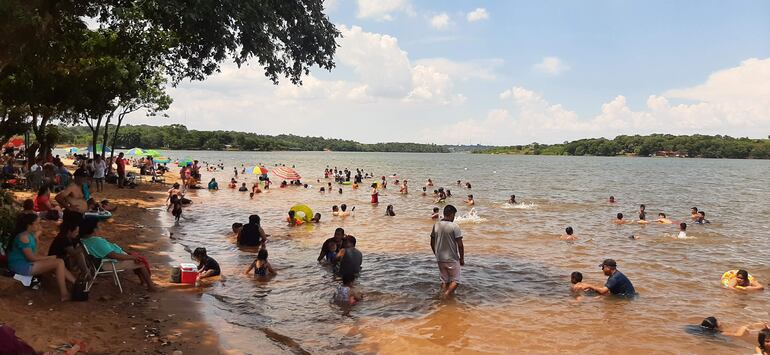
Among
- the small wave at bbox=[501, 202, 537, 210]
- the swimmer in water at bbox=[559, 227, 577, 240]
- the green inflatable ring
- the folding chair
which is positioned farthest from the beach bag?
the small wave at bbox=[501, 202, 537, 210]

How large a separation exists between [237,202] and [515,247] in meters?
17.8

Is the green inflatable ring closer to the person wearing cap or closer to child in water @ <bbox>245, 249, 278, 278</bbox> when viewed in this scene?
child in water @ <bbox>245, 249, 278, 278</bbox>

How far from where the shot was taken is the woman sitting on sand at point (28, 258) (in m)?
7.73

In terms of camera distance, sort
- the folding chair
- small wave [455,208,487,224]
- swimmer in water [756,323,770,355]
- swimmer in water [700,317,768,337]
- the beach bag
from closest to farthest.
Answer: swimmer in water [756,323,770,355] < the beach bag < the folding chair < swimmer in water [700,317,768,337] < small wave [455,208,487,224]

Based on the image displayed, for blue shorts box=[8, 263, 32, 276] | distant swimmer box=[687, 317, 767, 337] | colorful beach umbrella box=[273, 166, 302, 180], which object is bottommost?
distant swimmer box=[687, 317, 767, 337]

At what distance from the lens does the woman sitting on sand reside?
773 centimetres

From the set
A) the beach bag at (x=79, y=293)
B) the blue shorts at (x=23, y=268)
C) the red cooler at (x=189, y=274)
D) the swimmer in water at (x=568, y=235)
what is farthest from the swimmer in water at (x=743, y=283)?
the blue shorts at (x=23, y=268)

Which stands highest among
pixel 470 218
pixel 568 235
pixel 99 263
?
pixel 99 263

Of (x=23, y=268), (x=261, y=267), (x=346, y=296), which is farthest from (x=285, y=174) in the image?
(x=23, y=268)

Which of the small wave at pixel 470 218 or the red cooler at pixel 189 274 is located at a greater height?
the red cooler at pixel 189 274

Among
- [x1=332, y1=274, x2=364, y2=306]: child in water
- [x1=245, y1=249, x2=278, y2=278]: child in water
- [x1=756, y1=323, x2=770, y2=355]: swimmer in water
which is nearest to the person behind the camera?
[x1=756, y1=323, x2=770, y2=355]: swimmer in water

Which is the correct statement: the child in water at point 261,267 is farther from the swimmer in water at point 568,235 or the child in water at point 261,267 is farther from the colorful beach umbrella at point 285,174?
the colorful beach umbrella at point 285,174

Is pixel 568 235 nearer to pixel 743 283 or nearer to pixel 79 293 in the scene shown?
pixel 743 283

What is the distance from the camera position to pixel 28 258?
7.72m
